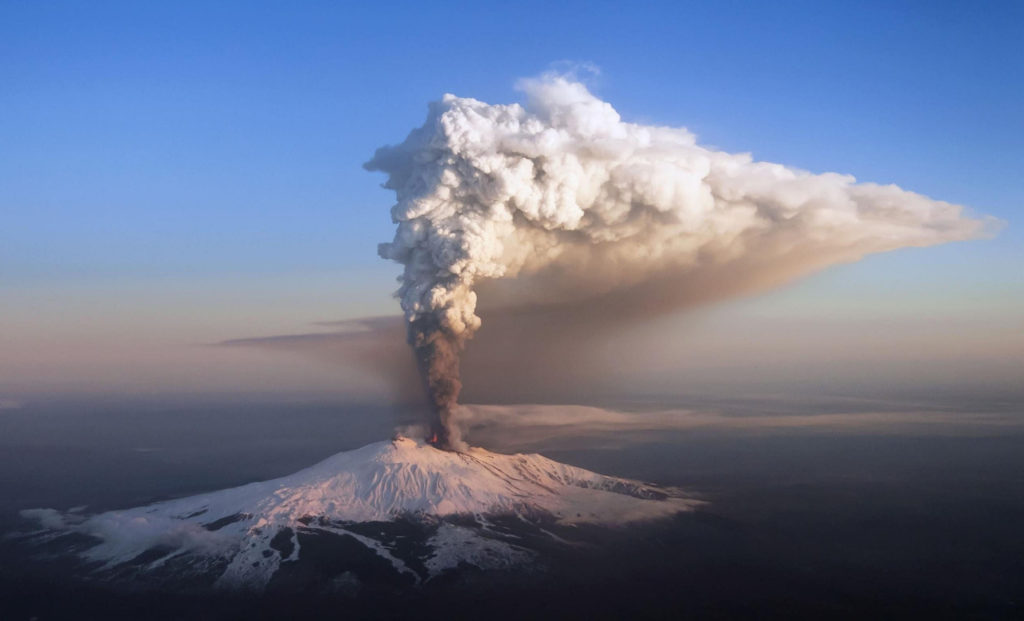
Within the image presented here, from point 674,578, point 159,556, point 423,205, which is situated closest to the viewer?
point 674,578

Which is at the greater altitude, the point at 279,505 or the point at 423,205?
the point at 423,205

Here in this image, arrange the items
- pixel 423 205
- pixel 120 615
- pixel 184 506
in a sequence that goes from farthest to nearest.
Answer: pixel 184 506 < pixel 423 205 < pixel 120 615

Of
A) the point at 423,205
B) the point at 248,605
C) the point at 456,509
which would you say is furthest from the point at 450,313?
the point at 248,605

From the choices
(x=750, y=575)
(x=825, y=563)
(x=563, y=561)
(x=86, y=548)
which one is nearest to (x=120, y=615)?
(x=86, y=548)

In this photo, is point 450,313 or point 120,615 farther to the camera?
point 450,313

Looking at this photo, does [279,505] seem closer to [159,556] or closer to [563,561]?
[159,556]

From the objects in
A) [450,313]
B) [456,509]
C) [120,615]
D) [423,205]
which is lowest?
[120,615]

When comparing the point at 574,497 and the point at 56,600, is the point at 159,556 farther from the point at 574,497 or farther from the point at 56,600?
the point at 574,497
